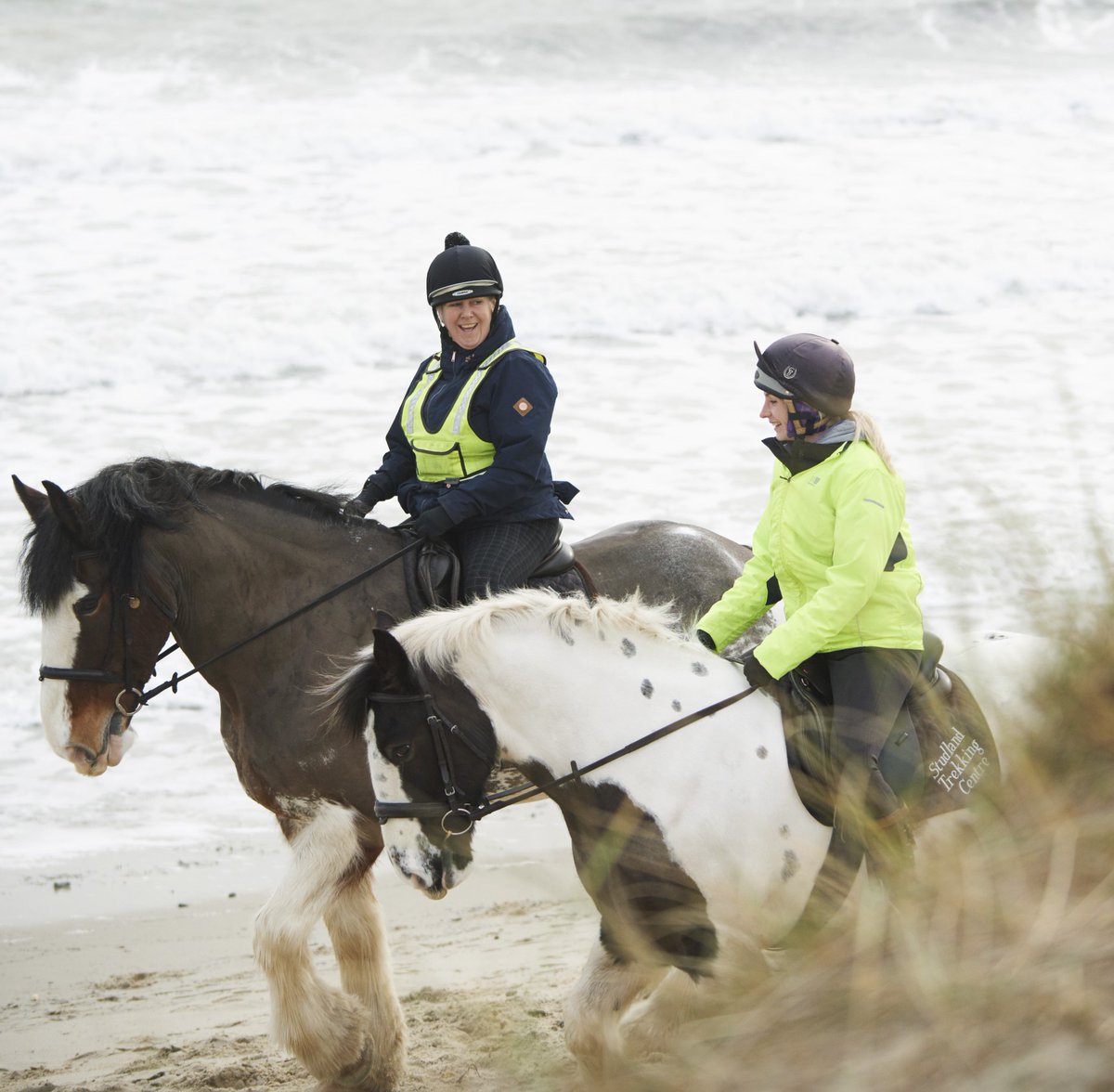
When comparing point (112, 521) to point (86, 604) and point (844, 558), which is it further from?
point (844, 558)

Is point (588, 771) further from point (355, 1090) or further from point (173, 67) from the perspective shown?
point (173, 67)

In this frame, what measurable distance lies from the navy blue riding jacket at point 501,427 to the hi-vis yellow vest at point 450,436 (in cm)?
2

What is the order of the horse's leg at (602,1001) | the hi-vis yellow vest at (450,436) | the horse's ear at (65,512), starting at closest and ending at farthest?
the horse's leg at (602,1001)
the horse's ear at (65,512)
the hi-vis yellow vest at (450,436)

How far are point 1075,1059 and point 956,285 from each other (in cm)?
1718

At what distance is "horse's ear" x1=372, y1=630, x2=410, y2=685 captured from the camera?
3.58 metres

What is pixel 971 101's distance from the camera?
84.2 ft

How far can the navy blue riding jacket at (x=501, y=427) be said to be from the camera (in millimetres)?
4957

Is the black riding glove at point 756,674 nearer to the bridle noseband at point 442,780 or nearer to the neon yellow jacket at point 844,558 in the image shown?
the neon yellow jacket at point 844,558

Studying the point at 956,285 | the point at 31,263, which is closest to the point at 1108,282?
the point at 956,285

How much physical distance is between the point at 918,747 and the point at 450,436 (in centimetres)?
209

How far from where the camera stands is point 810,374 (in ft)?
12.1

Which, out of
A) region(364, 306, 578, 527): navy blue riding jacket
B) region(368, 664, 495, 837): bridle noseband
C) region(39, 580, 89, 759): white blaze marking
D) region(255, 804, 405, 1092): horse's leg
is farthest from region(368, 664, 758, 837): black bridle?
region(39, 580, 89, 759): white blaze marking

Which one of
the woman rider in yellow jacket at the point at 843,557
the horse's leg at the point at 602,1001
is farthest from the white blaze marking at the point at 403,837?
the woman rider in yellow jacket at the point at 843,557

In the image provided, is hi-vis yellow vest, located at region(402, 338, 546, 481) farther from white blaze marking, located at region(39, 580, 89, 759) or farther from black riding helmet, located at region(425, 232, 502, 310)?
white blaze marking, located at region(39, 580, 89, 759)
